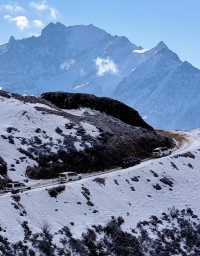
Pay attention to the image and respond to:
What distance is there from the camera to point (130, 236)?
7094cm

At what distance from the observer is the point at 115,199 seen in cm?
7838

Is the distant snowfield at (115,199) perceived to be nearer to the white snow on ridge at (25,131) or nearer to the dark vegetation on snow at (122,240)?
the dark vegetation on snow at (122,240)

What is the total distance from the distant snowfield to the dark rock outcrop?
91.0 feet

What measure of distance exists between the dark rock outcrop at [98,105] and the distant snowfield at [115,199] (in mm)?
27741

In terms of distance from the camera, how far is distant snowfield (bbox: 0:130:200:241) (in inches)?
2672

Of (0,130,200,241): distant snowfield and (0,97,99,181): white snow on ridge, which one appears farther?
(0,97,99,181): white snow on ridge

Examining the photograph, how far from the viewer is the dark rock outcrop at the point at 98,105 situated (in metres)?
125

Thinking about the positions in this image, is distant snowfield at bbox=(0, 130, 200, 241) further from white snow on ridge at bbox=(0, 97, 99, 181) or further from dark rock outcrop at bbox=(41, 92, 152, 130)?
dark rock outcrop at bbox=(41, 92, 152, 130)

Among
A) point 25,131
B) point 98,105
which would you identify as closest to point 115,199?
point 25,131

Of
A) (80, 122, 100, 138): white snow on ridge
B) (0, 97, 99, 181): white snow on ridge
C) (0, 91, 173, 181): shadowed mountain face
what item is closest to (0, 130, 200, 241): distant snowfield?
(0, 91, 173, 181): shadowed mountain face

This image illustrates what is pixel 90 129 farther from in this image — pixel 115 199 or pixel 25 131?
pixel 115 199

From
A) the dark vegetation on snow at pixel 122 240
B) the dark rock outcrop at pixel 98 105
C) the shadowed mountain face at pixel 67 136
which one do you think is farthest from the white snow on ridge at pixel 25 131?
the dark vegetation on snow at pixel 122 240

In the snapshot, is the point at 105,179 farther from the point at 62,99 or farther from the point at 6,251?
the point at 62,99

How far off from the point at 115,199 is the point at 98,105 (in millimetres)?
48597
